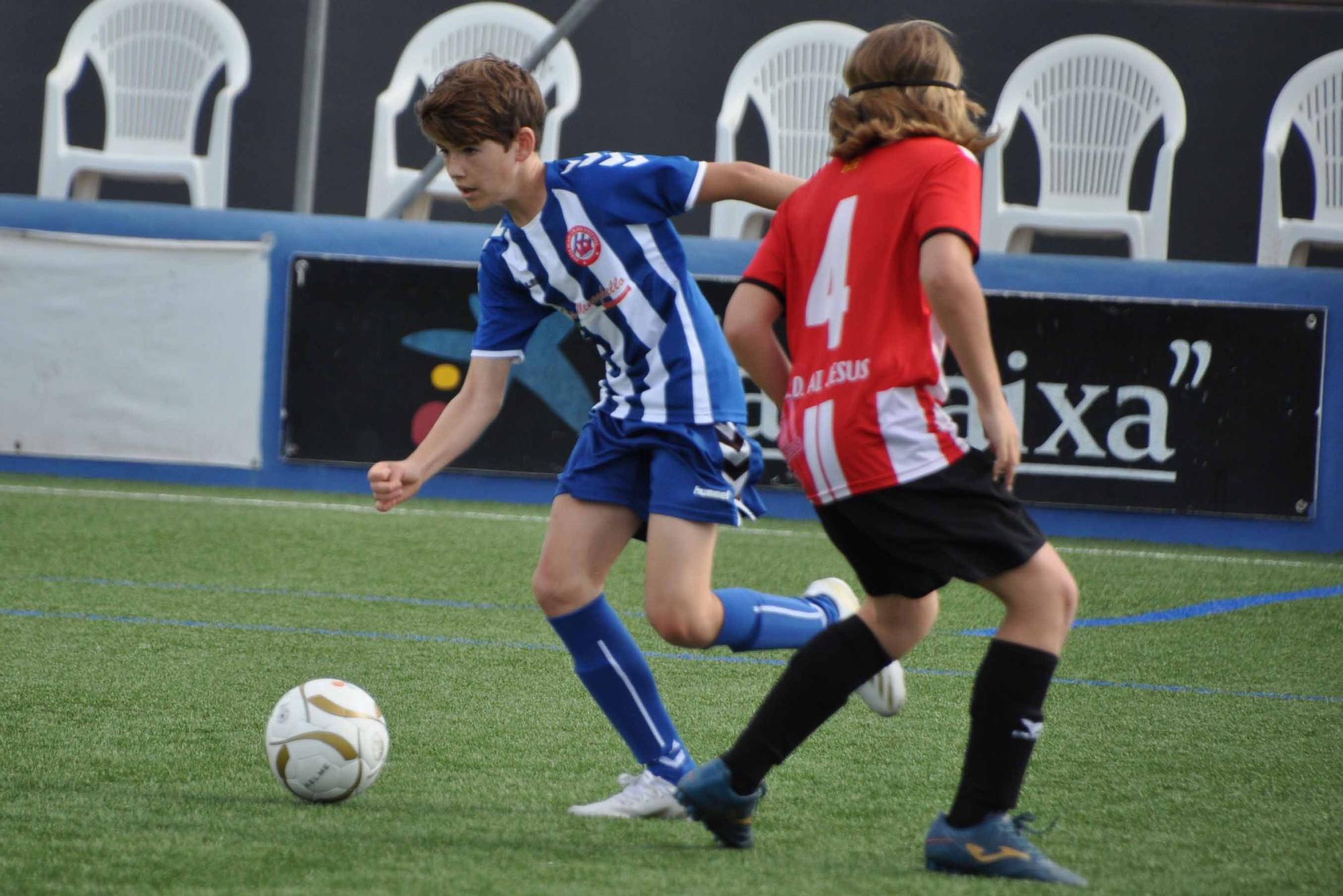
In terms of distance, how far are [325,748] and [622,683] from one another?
0.53 meters

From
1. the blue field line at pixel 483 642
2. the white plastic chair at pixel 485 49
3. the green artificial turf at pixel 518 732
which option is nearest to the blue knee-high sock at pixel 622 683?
the green artificial turf at pixel 518 732

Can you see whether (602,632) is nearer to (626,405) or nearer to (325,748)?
(626,405)

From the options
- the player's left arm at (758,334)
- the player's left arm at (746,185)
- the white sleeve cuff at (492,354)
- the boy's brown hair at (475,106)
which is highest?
the boy's brown hair at (475,106)

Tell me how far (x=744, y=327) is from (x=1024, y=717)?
71cm

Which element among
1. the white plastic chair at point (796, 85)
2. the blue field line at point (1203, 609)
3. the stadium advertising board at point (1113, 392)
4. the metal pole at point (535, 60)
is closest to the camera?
the blue field line at point (1203, 609)

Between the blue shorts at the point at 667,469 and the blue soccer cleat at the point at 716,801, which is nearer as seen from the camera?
the blue soccer cleat at the point at 716,801

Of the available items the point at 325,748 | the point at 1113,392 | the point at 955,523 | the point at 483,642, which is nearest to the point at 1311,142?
the point at 1113,392

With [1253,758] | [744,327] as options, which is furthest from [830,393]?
[1253,758]

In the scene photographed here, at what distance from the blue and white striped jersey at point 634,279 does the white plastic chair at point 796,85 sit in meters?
5.23

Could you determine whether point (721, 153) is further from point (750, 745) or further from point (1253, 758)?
point (750, 745)

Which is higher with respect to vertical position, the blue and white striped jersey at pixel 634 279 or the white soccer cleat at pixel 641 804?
the blue and white striped jersey at pixel 634 279

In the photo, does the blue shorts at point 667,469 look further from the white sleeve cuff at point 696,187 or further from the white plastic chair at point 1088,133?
the white plastic chair at point 1088,133

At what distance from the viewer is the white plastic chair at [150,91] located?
336 inches

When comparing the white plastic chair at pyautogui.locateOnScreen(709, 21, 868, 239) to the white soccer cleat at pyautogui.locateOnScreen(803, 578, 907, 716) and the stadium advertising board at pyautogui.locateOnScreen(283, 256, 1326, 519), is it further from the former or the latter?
the white soccer cleat at pyautogui.locateOnScreen(803, 578, 907, 716)
